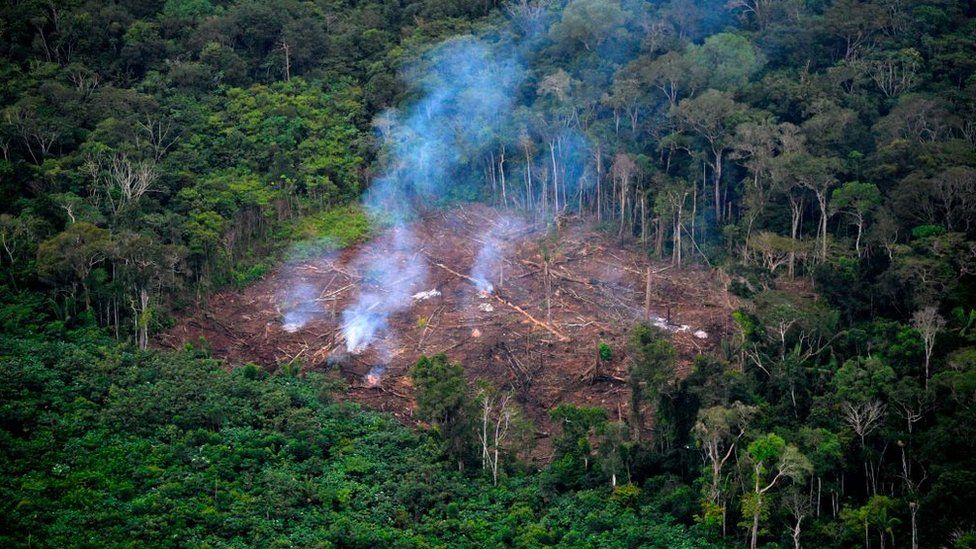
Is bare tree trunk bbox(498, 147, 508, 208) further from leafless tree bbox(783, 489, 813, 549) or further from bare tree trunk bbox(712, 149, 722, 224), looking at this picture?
leafless tree bbox(783, 489, 813, 549)

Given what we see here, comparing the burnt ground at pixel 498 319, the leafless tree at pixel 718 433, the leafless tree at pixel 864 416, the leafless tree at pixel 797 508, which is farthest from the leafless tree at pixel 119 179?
the leafless tree at pixel 864 416

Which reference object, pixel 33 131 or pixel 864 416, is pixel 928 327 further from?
pixel 33 131

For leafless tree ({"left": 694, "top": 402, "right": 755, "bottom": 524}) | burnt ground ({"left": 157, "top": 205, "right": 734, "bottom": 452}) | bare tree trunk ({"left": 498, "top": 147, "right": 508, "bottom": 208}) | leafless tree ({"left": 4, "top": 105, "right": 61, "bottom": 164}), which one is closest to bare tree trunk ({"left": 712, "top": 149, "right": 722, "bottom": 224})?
burnt ground ({"left": 157, "top": 205, "right": 734, "bottom": 452})

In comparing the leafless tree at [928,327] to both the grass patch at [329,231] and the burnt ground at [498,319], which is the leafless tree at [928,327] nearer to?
the burnt ground at [498,319]

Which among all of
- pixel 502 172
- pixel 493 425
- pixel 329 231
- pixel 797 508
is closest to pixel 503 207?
pixel 502 172

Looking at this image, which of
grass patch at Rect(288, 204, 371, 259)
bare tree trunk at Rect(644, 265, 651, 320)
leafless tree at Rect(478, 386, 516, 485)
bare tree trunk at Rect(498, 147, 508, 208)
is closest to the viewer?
leafless tree at Rect(478, 386, 516, 485)

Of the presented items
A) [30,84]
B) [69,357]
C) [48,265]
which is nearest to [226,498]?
[69,357]
